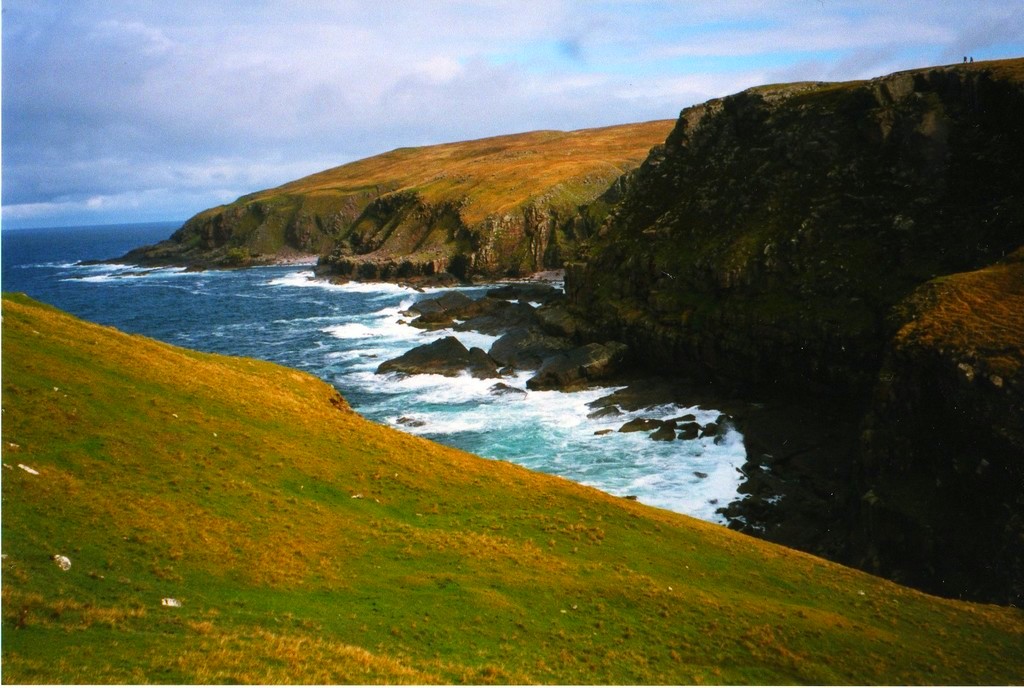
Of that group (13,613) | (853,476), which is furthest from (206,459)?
(853,476)

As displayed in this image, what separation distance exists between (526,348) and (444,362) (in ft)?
32.7

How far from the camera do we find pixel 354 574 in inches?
1005

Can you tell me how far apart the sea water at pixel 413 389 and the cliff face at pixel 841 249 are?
30.5ft

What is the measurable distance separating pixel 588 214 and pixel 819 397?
302 ft

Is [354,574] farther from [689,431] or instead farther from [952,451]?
[689,431]

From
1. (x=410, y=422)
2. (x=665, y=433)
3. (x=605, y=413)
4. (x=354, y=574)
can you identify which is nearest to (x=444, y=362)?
(x=410, y=422)

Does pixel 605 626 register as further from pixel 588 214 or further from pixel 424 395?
pixel 588 214

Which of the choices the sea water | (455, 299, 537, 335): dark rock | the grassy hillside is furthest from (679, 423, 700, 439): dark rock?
(455, 299, 537, 335): dark rock

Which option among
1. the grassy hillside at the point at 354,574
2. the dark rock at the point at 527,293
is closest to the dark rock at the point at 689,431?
the grassy hillside at the point at 354,574

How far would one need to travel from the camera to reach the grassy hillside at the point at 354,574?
60.1 ft

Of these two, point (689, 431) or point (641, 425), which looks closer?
point (689, 431)

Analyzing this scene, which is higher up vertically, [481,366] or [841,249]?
[841,249]

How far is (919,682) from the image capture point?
2325 centimetres

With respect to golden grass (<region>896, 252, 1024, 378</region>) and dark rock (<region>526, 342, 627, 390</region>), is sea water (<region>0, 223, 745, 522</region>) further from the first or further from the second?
golden grass (<region>896, 252, 1024, 378</region>)
